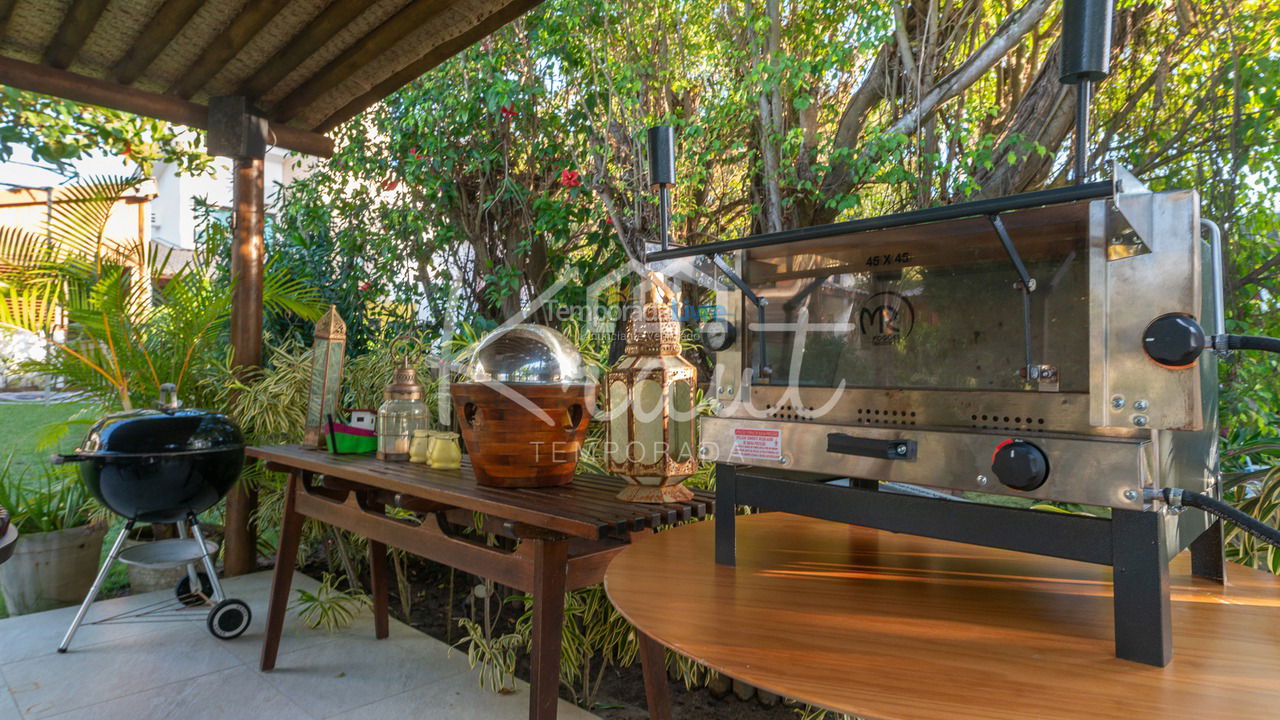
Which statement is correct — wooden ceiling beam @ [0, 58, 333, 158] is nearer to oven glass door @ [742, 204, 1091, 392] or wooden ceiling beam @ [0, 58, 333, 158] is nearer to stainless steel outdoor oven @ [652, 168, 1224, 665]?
stainless steel outdoor oven @ [652, 168, 1224, 665]

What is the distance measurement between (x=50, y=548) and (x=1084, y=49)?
438 centimetres

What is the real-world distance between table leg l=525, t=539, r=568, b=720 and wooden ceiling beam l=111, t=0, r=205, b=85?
2.72 m

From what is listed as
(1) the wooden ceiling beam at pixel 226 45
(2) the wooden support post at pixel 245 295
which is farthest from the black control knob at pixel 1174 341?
(2) the wooden support post at pixel 245 295

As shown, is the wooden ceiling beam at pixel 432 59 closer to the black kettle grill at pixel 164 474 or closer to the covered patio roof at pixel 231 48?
the covered patio roof at pixel 231 48

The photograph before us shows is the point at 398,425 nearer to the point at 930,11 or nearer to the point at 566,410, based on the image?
the point at 566,410

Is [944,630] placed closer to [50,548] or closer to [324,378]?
[324,378]

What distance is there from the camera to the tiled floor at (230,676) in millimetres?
2412

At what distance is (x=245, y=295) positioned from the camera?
3.88m

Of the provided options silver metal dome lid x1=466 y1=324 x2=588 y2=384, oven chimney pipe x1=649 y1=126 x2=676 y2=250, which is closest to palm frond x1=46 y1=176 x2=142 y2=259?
silver metal dome lid x1=466 y1=324 x2=588 y2=384

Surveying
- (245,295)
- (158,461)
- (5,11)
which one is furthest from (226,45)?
(158,461)

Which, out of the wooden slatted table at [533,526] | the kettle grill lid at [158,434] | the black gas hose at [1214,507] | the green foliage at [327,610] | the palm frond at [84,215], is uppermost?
the palm frond at [84,215]

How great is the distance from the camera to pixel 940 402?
949 millimetres

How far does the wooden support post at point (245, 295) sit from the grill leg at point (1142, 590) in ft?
13.2

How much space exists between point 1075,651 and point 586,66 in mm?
3919
